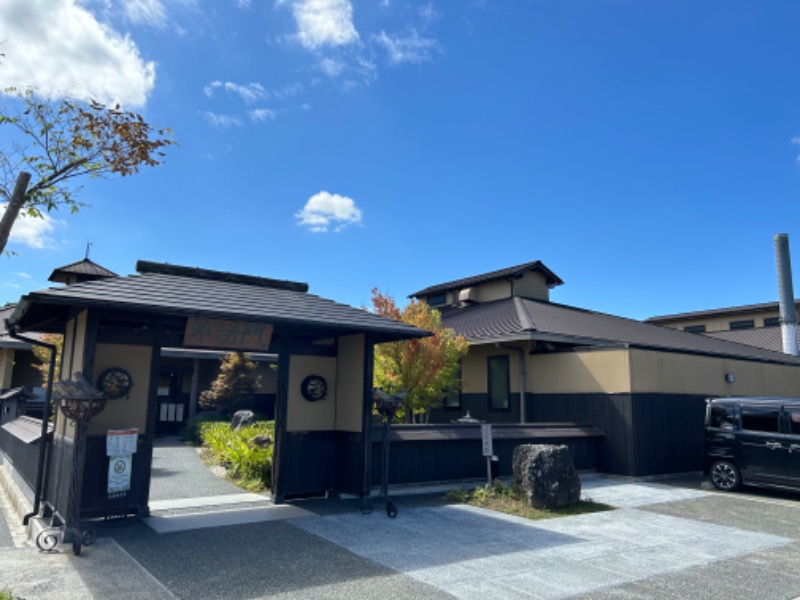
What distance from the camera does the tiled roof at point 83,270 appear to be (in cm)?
2417

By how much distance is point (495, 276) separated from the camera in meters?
20.3

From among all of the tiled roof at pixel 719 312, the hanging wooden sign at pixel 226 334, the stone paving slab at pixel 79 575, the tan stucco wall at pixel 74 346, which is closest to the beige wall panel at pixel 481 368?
the hanging wooden sign at pixel 226 334

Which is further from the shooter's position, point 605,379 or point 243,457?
point 605,379

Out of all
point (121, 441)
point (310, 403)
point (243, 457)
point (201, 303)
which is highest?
point (201, 303)

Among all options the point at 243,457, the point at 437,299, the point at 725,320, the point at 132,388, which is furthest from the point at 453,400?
the point at 725,320

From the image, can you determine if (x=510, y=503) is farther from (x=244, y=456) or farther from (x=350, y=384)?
(x=244, y=456)

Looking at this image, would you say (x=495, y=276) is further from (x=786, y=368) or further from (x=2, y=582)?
(x=2, y=582)

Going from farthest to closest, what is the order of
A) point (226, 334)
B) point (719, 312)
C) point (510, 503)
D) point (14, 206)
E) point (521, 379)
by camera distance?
point (719, 312), point (521, 379), point (510, 503), point (226, 334), point (14, 206)

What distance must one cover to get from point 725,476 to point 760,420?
138 centimetres

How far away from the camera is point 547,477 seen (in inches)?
365

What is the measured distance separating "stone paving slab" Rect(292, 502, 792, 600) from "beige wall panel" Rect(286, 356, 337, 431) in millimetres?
1945

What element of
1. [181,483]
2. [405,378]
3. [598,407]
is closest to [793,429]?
[598,407]

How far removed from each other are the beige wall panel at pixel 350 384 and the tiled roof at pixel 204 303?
350mm

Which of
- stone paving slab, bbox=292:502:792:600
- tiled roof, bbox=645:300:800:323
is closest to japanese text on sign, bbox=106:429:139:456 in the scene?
stone paving slab, bbox=292:502:792:600
